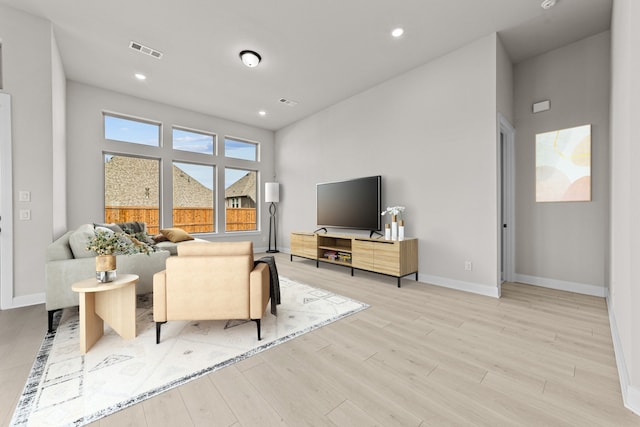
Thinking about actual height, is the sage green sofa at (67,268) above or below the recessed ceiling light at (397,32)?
below

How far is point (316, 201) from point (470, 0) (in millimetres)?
3877

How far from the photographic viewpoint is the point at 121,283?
2.01m

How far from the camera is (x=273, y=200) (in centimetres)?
666

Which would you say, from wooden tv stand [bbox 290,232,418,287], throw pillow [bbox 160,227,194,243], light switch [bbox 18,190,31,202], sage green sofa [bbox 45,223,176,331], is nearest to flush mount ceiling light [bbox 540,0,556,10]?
wooden tv stand [bbox 290,232,418,287]

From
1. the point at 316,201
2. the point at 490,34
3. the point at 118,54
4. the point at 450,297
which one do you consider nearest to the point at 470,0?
the point at 490,34

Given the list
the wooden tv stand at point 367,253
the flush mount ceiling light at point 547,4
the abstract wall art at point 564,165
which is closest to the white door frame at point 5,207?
the wooden tv stand at point 367,253

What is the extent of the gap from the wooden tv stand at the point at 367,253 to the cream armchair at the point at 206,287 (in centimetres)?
213

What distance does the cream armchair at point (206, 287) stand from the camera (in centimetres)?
206

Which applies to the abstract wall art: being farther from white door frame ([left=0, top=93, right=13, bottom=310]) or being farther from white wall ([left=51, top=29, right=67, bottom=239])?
white door frame ([left=0, top=93, right=13, bottom=310])

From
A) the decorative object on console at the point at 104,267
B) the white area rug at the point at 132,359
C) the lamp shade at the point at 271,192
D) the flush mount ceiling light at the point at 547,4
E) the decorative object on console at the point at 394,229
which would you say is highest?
the flush mount ceiling light at the point at 547,4

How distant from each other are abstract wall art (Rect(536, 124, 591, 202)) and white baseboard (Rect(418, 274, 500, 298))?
1.47 m

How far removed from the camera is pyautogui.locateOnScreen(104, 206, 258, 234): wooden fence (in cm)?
Result: 505

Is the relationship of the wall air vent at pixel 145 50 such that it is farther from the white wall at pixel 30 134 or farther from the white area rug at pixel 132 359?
the white area rug at pixel 132 359

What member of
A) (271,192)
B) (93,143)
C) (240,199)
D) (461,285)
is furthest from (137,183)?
(461,285)
